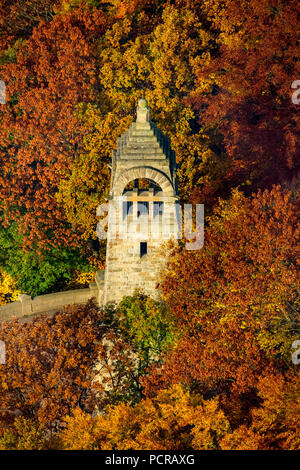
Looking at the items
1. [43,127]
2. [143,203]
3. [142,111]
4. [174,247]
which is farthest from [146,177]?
[43,127]

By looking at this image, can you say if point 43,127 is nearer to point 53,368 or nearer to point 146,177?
point 146,177

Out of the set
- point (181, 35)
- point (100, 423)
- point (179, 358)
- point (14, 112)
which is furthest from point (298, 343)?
point (14, 112)

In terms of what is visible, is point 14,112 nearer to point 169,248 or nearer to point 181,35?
point 181,35

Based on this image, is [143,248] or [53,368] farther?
[53,368]

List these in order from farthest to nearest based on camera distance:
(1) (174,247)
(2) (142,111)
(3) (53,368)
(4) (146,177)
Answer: (3) (53,368)
(1) (174,247)
(4) (146,177)
(2) (142,111)

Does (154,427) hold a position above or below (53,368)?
→ below

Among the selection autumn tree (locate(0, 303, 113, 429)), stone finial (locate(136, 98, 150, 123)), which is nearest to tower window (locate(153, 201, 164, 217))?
stone finial (locate(136, 98, 150, 123))

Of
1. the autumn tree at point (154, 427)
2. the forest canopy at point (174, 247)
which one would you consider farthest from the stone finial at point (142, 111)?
the autumn tree at point (154, 427)

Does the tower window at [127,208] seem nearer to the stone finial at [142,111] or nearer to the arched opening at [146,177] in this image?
the arched opening at [146,177]
